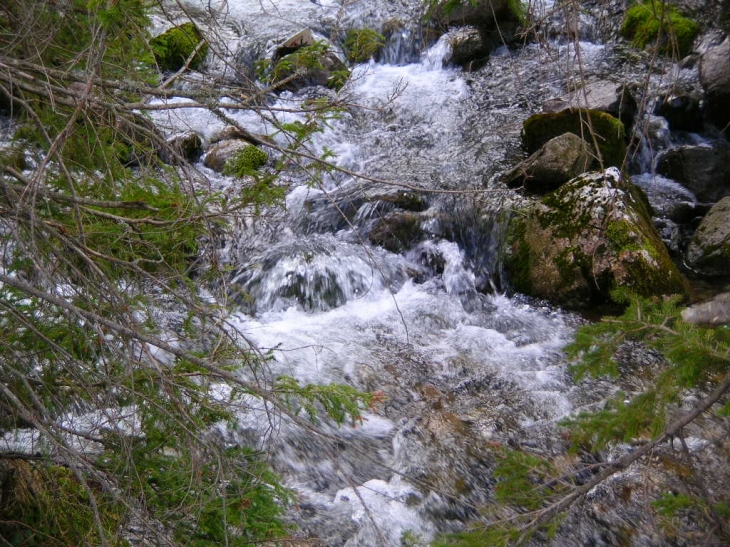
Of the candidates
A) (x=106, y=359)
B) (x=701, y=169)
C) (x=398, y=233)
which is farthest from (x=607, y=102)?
(x=106, y=359)

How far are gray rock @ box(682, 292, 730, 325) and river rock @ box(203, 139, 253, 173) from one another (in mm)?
6927

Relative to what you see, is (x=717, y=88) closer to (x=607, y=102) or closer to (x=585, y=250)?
(x=607, y=102)

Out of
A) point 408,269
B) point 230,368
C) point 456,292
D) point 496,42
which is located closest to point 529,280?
point 456,292

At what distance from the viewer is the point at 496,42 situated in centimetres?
1194

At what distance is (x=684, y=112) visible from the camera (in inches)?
363

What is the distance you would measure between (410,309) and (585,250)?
192cm

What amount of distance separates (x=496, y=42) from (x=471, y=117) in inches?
111

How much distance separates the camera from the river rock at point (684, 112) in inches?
362

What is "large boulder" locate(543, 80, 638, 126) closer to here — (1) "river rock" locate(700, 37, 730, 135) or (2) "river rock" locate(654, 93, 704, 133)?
(2) "river rock" locate(654, 93, 704, 133)

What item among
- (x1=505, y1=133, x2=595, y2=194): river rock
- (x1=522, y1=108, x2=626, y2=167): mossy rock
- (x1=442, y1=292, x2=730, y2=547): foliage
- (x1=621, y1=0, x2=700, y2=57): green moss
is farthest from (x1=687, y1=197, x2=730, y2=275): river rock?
(x1=442, y1=292, x2=730, y2=547): foliage

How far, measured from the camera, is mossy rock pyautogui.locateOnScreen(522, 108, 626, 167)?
7945 millimetres

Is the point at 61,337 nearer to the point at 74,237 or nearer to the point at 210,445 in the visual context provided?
the point at 74,237

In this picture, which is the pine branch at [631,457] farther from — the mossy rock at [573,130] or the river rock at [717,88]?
the river rock at [717,88]

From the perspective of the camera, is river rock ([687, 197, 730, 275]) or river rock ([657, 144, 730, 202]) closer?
river rock ([687, 197, 730, 275])
